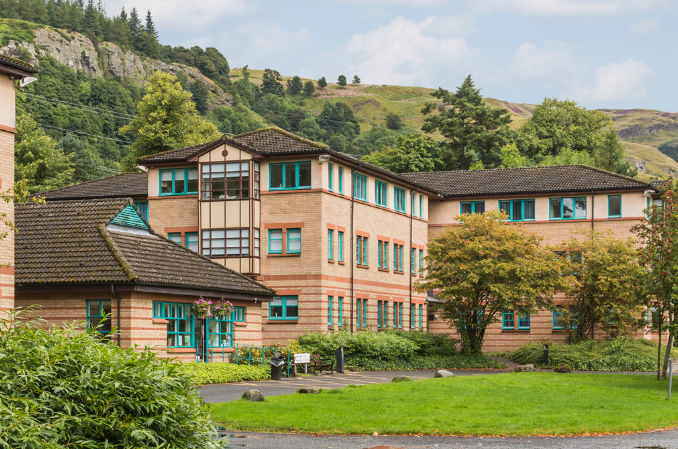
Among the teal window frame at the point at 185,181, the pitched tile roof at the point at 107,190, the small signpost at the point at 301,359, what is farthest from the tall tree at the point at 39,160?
the small signpost at the point at 301,359

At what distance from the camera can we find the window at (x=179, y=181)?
4631cm

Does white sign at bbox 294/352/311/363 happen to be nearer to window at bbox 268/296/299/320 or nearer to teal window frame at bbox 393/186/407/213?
window at bbox 268/296/299/320

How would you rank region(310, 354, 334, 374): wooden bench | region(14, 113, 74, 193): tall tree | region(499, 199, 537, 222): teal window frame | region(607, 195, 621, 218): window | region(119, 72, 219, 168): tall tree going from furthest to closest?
region(119, 72, 219, 168): tall tree < region(14, 113, 74, 193): tall tree < region(499, 199, 537, 222): teal window frame < region(607, 195, 621, 218): window < region(310, 354, 334, 374): wooden bench

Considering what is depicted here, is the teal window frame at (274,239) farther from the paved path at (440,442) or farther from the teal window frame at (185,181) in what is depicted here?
the paved path at (440,442)

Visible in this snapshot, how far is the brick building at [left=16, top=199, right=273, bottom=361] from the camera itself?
30828 millimetres

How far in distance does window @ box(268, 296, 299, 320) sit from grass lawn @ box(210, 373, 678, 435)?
15.9 m

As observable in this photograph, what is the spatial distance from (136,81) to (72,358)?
189 m

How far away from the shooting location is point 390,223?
5138cm

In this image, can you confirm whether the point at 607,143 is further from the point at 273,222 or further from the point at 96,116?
the point at 96,116

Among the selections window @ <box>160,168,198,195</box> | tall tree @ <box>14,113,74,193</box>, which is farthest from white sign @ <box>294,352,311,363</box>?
tall tree @ <box>14,113,74,193</box>

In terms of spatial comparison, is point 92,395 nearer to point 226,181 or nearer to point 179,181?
point 226,181

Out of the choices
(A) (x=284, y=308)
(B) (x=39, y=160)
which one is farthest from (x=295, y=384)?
(B) (x=39, y=160)

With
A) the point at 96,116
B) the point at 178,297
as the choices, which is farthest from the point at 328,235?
the point at 96,116

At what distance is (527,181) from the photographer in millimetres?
57281
